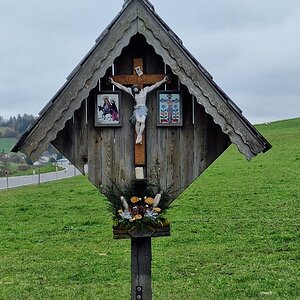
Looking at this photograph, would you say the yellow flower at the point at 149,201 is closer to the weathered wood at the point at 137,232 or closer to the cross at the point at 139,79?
the weathered wood at the point at 137,232

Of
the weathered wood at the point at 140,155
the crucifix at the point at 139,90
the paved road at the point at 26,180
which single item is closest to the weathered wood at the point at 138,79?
the crucifix at the point at 139,90

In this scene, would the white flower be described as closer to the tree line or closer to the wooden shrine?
the wooden shrine

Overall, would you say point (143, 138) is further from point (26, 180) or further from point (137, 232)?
point (26, 180)

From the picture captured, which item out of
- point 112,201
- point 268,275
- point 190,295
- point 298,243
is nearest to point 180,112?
point 112,201

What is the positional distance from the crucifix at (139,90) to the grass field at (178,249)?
165 inches

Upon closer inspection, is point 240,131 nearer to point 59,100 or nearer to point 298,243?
point 59,100

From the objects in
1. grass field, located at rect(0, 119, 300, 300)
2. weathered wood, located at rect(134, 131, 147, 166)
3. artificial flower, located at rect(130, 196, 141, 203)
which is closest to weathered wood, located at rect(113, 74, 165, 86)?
weathered wood, located at rect(134, 131, 147, 166)

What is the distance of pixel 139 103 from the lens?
708cm

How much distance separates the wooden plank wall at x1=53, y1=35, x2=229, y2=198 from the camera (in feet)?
23.7

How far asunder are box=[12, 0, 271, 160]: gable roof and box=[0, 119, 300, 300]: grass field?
448cm

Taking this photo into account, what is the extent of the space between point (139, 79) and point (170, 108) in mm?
473

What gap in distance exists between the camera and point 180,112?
7.17 m

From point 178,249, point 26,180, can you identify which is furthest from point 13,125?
point 178,249

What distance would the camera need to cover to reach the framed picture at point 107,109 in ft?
23.5
